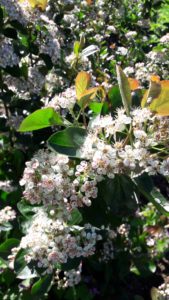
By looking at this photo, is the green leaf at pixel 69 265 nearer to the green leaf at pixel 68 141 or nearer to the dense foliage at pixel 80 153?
the dense foliage at pixel 80 153

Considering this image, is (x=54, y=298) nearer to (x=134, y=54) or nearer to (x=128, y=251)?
(x=128, y=251)

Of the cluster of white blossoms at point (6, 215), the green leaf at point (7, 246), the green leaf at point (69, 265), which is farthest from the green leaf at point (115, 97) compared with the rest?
the cluster of white blossoms at point (6, 215)

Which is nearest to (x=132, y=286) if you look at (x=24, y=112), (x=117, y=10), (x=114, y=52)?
(x=24, y=112)

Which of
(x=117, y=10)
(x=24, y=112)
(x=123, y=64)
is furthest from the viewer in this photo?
(x=117, y=10)

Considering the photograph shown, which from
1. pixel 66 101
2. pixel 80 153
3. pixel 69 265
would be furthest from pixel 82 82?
pixel 69 265

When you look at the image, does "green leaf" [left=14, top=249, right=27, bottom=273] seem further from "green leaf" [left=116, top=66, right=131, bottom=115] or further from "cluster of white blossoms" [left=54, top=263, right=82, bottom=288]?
"green leaf" [left=116, top=66, right=131, bottom=115]

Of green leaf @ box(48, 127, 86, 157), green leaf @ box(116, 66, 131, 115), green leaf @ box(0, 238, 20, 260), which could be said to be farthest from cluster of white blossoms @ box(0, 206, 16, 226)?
green leaf @ box(116, 66, 131, 115)
